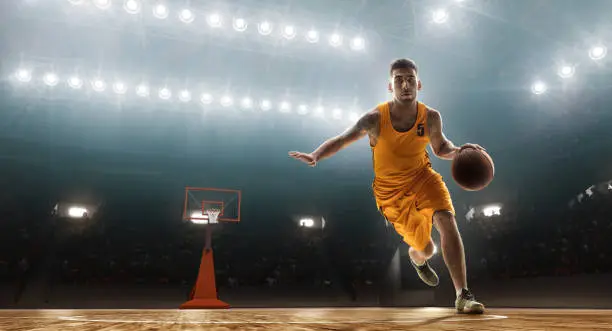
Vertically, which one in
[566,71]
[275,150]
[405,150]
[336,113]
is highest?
[336,113]

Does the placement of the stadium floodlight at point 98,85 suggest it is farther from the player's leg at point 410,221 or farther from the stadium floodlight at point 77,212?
the player's leg at point 410,221

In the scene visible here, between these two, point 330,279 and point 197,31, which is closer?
point 197,31

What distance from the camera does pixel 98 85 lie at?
7539 millimetres

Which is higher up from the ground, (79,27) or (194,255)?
(79,27)

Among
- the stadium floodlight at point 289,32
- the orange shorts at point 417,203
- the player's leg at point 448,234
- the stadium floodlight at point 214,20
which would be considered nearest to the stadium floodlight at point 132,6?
the stadium floodlight at point 214,20

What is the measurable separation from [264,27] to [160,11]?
5.45 ft

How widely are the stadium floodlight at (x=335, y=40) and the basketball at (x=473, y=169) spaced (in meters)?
5.04

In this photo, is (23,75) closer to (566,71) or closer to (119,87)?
(119,87)

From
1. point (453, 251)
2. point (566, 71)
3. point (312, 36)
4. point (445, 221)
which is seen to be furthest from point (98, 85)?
point (566, 71)

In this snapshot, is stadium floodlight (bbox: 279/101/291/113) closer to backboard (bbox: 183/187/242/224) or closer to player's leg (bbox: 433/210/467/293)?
backboard (bbox: 183/187/242/224)

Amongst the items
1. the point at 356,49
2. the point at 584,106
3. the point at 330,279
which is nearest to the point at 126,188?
the point at 330,279

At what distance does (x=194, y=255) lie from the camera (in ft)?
24.4

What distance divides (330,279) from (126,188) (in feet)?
14.1

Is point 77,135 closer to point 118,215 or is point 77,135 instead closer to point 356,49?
point 118,215
